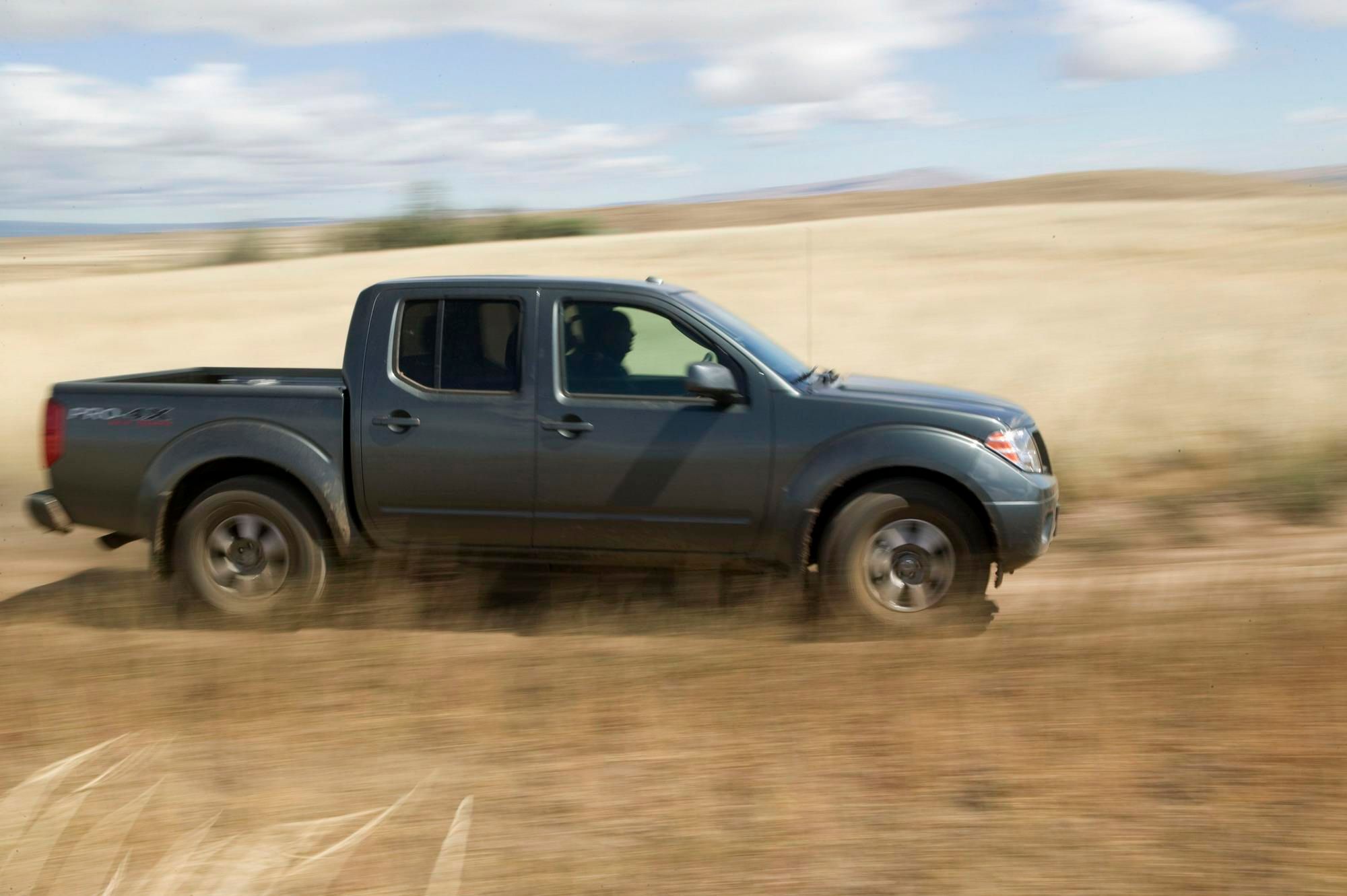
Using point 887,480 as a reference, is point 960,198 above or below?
above

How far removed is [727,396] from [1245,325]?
12289 millimetres

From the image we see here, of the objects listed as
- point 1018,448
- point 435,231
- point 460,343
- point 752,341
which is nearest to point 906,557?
point 1018,448

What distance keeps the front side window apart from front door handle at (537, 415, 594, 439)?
0.52 ft

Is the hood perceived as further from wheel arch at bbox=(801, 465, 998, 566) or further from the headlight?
wheel arch at bbox=(801, 465, 998, 566)

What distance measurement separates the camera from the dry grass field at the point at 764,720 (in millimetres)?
3676

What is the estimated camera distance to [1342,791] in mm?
3959

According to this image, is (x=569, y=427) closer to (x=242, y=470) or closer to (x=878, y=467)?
(x=878, y=467)

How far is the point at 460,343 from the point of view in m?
6.28

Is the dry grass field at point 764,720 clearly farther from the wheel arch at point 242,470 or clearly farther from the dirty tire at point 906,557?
the wheel arch at point 242,470

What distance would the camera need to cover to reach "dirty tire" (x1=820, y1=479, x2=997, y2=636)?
589 cm

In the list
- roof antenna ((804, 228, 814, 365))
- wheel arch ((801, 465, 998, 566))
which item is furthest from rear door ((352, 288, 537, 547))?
roof antenna ((804, 228, 814, 365))

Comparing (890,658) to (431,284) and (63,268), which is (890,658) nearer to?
(431,284)

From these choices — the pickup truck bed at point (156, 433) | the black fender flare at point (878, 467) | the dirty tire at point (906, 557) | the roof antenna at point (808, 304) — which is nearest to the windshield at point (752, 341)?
the black fender flare at point (878, 467)

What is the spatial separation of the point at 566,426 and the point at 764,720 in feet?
6.16
